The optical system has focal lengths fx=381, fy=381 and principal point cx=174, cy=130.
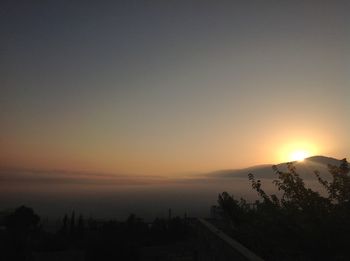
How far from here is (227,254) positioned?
7.53 m

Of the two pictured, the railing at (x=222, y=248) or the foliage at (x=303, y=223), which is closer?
the railing at (x=222, y=248)

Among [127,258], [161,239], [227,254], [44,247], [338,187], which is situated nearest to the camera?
[227,254]

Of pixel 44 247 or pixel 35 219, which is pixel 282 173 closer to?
pixel 44 247

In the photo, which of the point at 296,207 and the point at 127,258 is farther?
the point at 127,258

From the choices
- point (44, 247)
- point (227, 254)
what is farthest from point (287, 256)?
point (44, 247)

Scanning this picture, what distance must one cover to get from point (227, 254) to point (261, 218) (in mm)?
2771

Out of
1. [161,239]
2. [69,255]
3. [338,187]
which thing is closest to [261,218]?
[338,187]

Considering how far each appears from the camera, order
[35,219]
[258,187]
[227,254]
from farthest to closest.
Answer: [35,219]
[258,187]
[227,254]

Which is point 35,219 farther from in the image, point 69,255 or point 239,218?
point 239,218

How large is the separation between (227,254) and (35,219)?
51.9 m

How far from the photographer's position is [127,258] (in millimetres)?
30453

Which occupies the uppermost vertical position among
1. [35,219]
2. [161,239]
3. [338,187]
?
[338,187]

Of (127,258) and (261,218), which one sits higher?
(261,218)

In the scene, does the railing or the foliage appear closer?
the railing
